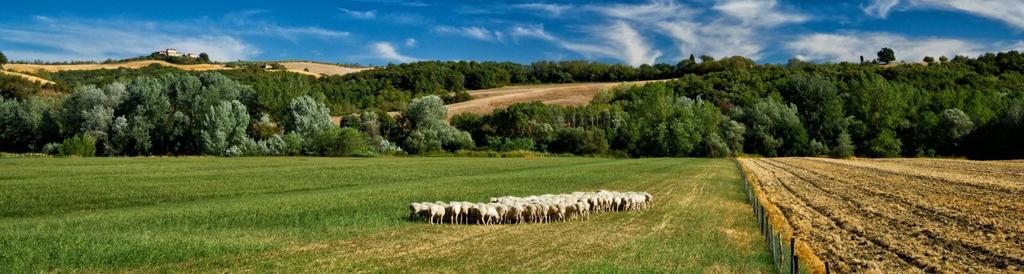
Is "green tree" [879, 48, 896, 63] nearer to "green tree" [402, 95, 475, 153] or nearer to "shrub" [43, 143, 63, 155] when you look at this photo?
"green tree" [402, 95, 475, 153]

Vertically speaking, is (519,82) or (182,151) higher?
(519,82)

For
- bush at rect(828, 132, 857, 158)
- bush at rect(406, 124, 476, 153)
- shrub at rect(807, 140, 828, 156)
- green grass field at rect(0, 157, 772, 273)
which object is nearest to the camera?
green grass field at rect(0, 157, 772, 273)

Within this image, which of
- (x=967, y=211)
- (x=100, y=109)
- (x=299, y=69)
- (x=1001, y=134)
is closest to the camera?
(x=967, y=211)

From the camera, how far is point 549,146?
111 m

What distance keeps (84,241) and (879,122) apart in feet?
368

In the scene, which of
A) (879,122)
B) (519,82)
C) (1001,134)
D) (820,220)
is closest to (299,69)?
(519,82)

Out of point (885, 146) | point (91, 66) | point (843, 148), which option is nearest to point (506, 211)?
point (843, 148)

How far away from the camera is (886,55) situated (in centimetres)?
18700

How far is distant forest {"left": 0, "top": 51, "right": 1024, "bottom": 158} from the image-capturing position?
94.1m

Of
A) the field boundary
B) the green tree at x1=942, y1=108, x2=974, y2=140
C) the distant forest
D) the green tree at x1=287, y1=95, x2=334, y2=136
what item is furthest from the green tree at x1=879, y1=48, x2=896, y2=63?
the field boundary

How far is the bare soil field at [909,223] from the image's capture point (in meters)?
17.2

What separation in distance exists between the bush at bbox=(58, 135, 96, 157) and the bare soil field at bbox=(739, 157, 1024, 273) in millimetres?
71997

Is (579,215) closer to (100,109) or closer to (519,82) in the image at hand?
(100,109)

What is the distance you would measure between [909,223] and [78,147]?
83151 millimetres
